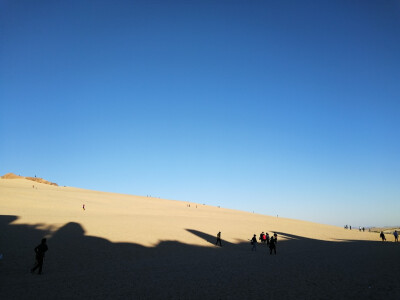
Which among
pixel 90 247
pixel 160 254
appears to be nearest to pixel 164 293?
pixel 160 254

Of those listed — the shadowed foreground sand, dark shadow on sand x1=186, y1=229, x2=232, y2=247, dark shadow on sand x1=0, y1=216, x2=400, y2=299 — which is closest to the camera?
dark shadow on sand x1=0, y1=216, x2=400, y2=299

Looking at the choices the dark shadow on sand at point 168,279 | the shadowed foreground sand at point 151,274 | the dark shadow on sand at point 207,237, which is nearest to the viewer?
the dark shadow on sand at point 168,279

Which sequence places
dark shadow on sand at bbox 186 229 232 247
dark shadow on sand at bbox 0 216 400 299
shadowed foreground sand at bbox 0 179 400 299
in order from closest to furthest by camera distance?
dark shadow on sand at bbox 0 216 400 299 → shadowed foreground sand at bbox 0 179 400 299 → dark shadow on sand at bbox 186 229 232 247

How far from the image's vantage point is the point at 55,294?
10.1 meters

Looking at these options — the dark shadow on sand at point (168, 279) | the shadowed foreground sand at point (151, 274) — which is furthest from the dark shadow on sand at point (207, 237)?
the dark shadow on sand at point (168, 279)

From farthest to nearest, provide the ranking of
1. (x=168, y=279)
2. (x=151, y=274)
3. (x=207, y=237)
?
1. (x=207, y=237)
2. (x=151, y=274)
3. (x=168, y=279)

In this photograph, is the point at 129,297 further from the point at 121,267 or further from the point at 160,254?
the point at 160,254

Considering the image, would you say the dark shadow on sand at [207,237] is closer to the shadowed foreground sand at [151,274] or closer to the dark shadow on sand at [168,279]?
the shadowed foreground sand at [151,274]

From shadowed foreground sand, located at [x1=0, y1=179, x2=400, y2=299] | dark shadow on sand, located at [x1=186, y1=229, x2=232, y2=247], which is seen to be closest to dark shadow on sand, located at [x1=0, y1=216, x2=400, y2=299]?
shadowed foreground sand, located at [x1=0, y1=179, x2=400, y2=299]

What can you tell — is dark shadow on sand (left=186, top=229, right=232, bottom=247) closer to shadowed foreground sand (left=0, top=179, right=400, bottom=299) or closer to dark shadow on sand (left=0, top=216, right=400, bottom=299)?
shadowed foreground sand (left=0, top=179, right=400, bottom=299)

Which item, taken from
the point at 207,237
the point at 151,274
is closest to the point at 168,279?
the point at 151,274

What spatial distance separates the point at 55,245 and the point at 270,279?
16955 mm

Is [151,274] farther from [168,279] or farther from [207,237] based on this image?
[207,237]

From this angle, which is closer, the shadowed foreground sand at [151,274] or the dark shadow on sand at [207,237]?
the shadowed foreground sand at [151,274]
